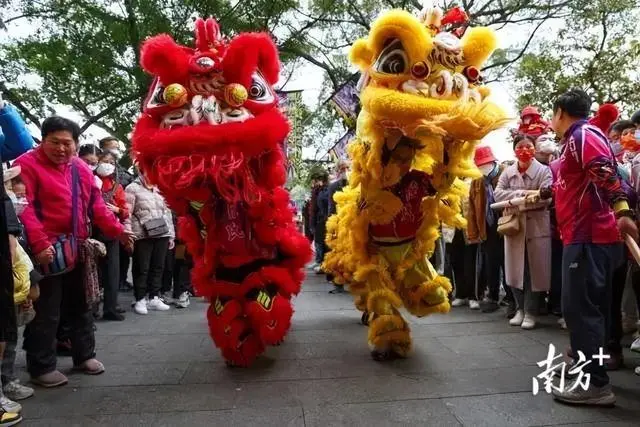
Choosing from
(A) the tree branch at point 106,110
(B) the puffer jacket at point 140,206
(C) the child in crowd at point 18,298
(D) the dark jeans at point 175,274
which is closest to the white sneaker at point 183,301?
(D) the dark jeans at point 175,274

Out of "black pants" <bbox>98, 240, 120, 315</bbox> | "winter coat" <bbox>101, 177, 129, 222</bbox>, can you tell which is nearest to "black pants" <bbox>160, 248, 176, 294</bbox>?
"black pants" <bbox>98, 240, 120, 315</bbox>

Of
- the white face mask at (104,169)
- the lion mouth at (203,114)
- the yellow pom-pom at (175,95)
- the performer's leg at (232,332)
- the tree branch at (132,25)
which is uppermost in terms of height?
the tree branch at (132,25)

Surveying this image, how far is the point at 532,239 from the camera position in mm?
4707

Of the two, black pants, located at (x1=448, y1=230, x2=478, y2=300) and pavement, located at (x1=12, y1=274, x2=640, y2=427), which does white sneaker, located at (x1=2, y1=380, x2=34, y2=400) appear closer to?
pavement, located at (x1=12, y1=274, x2=640, y2=427)

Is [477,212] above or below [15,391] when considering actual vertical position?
above

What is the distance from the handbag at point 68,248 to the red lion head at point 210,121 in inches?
17.5

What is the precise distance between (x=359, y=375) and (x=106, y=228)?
1.99m

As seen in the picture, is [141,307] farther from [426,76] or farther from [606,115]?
[606,115]

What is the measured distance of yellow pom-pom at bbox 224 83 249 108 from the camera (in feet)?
10.9

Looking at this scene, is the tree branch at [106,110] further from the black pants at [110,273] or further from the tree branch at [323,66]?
the black pants at [110,273]

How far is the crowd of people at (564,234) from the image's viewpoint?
283 cm

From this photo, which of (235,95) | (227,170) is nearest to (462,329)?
(227,170)

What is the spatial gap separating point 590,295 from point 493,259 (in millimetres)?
2585

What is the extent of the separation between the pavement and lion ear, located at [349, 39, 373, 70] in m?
2.09
